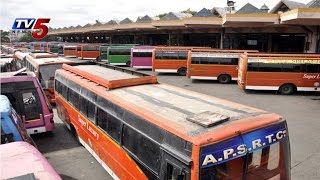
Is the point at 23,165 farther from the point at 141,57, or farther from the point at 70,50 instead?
the point at 70,50

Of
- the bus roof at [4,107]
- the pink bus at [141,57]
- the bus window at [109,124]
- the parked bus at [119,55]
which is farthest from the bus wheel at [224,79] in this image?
the bus roof at [4,107]

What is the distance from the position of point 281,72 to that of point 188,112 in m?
16.2

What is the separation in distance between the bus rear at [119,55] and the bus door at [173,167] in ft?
107

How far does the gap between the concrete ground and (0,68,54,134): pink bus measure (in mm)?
652

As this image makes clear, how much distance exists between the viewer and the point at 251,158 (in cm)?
461

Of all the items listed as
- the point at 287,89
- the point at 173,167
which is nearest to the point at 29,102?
the point at 173,167

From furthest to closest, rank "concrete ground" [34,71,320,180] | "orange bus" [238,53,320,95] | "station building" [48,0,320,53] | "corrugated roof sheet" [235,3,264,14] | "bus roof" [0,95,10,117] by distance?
"corrugated roof sheet" [235,3,264,14], "station building" [48,0,320,53], "orange bus" [238,53,320,95], "concrete ground" [34,71,320,180], "bus roof" [0,95,10,117]

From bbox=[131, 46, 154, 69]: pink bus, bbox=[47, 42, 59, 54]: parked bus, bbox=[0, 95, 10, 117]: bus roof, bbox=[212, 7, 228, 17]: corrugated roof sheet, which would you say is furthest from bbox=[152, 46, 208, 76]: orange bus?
bbox=[47, 42, 59, 54]: parked bus

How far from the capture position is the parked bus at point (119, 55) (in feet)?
120

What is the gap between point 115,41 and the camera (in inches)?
2990

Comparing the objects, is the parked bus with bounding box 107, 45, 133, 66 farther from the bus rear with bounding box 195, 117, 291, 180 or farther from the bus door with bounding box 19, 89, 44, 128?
the bus rear with bounding box 195, 117, 291, 180

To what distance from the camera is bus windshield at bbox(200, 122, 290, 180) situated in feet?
13.8

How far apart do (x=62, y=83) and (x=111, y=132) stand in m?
5.55

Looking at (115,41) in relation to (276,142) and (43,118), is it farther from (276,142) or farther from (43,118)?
(276,142)
